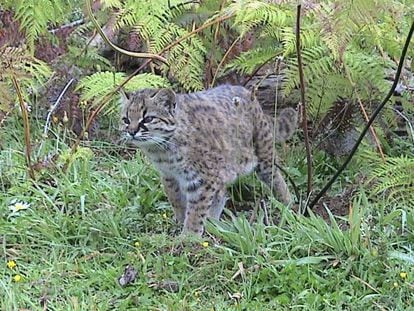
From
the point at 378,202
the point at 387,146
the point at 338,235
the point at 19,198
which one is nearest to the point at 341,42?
the point at 338,235

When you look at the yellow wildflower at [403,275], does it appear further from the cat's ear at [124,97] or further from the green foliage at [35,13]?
the green foliage at [35,13]

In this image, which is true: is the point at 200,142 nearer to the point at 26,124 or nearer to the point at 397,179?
the point at 26,124

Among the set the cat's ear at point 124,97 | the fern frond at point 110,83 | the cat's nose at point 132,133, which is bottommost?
the cat's nose at point 132,133

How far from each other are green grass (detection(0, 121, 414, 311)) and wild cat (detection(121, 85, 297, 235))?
0.72 feet

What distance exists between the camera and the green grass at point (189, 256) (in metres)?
4.41

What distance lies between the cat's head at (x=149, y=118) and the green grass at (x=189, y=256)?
1.81 feet

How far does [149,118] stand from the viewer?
525 centimetres

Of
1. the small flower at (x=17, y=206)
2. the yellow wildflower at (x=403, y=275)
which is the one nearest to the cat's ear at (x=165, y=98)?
the small flower at (x=17, y=206)

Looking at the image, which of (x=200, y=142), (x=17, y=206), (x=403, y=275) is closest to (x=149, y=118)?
(x=200, y=142)

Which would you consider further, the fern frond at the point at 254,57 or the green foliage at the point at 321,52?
the fern frond at the point at 254,57

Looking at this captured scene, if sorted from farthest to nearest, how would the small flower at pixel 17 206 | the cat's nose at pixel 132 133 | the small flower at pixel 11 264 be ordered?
the small flower at pixel 17 206 < the cat's nose at pixel 132 133 < the small flower at pixel 11 264

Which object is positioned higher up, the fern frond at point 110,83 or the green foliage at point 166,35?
the green foliage at point 166,35

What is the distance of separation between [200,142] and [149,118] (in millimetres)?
402

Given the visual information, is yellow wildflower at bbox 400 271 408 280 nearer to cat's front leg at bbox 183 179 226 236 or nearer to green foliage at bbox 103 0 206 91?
cat's front leg at bbox 183 179 226 236
